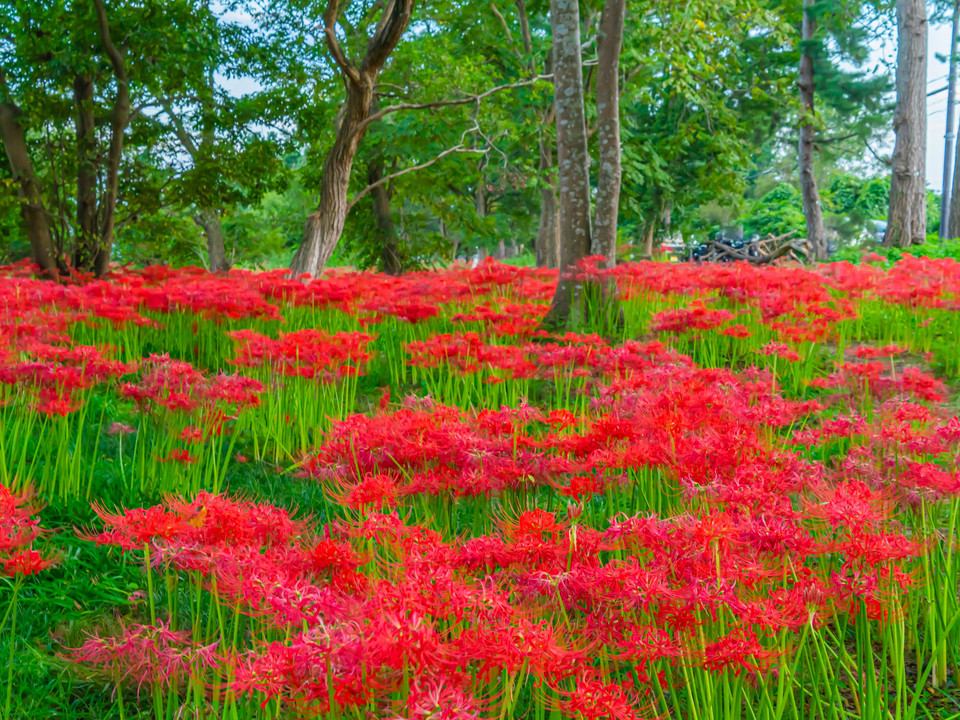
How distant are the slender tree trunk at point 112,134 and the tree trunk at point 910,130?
13841 millimetres

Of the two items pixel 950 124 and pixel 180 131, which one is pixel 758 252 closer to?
pixel 950 124

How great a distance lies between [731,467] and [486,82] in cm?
1218

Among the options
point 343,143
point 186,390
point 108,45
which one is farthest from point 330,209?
point 186,390

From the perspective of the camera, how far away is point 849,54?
968 inches

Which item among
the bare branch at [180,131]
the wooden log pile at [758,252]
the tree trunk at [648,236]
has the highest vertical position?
the bare branch at [180,131]

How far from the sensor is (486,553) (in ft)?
5.83

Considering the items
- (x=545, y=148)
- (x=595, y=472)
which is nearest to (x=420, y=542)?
(x=595, y=472)

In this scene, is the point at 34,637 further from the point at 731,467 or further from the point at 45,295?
the point at 45,295

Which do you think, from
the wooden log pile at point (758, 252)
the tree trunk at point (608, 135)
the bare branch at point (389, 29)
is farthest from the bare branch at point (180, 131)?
the wooden log pile at point (758, 252)

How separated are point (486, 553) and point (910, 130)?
1683 centimetres

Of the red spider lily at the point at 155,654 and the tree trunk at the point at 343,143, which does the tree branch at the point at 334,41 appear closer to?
the tree trunk at the point at 343,143

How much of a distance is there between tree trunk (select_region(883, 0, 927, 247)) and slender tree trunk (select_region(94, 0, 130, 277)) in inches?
545

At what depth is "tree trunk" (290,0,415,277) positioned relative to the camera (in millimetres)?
10008

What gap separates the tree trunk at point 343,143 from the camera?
1001 centimetres
